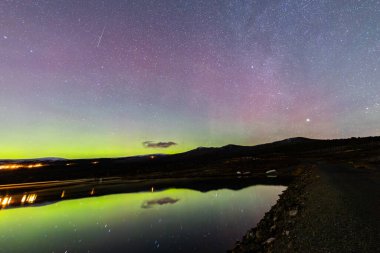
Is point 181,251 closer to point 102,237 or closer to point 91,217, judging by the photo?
point 102,237

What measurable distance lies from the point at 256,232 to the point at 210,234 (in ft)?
12.2

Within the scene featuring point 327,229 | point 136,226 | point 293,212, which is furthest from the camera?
point 136,226

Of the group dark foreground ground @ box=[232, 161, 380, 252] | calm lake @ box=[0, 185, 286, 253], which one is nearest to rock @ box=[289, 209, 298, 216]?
dark foreground ground @ box=[232, 161, 380, 252]

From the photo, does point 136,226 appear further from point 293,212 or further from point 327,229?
point 327,229

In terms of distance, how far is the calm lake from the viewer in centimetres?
1548

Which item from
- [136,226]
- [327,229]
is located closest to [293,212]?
[327,229]

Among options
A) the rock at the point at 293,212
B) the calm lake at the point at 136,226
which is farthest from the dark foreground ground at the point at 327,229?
the calm lake at the point at 136,226

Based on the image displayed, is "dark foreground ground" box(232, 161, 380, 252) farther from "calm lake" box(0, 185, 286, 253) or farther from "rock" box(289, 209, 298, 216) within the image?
"calm lake" box(0, 185, 286, 253)

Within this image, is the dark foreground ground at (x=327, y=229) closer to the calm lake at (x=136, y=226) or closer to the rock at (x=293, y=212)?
the rock at (x=293, y=212)

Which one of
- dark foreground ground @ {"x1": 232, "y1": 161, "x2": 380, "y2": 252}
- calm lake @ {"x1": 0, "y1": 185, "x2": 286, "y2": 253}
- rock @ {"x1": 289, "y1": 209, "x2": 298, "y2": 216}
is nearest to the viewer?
dark foreground ground @ {"x1": 232, "y1": 161, "x2": 380, "y2": 252}

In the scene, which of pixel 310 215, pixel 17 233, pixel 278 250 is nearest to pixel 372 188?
pixel 310 215

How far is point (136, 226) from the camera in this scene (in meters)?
20.4

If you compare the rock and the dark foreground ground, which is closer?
the dark foreground ground

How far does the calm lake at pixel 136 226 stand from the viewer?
50.8 feet
